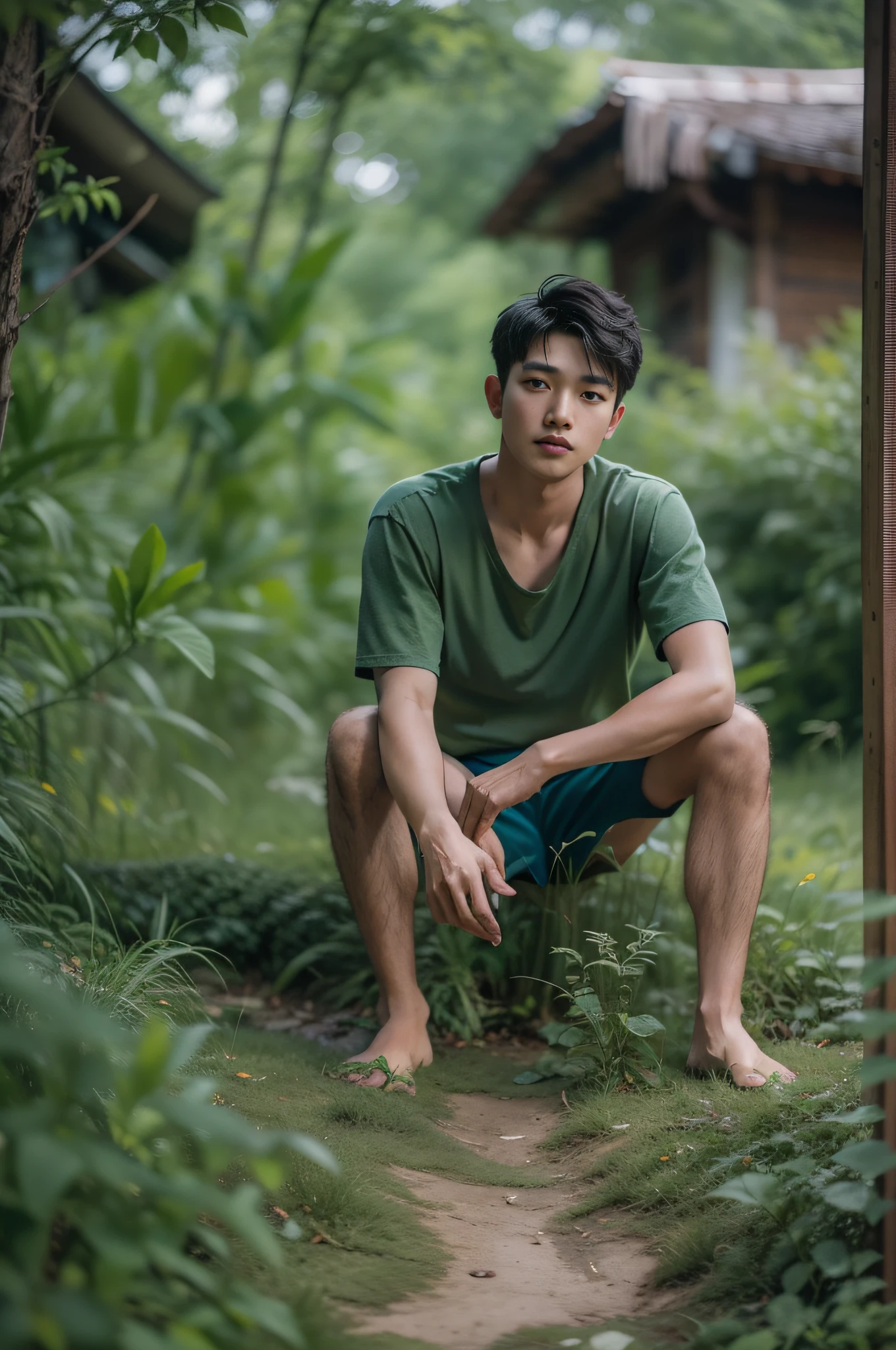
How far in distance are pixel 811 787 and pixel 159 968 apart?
2.97 meters

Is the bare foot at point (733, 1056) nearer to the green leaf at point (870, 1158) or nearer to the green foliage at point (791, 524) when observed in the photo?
the green leaf at point (870, 1158)

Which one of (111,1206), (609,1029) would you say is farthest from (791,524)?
(111,1206)

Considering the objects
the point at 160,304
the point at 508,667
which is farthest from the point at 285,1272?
the point at 160,304

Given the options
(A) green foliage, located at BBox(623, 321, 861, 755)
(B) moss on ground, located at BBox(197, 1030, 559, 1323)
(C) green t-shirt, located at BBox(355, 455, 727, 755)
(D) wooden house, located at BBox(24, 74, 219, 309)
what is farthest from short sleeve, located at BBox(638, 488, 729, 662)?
(D) wooden house, located at BBox(24, 74, 219, 309)

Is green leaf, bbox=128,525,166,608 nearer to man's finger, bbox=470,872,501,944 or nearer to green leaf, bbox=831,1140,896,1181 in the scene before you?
man's finger, bbox=470,872,501,944

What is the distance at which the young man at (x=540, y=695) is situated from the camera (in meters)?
2.10

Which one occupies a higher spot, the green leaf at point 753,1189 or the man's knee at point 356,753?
the man's knee at point 356,753

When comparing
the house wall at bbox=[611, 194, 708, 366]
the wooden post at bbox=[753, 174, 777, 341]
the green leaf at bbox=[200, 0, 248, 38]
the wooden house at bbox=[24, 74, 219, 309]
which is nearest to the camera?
the green leaf at bbox=[200, 0, 248, 38]

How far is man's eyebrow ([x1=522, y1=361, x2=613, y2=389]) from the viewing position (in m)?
2.21

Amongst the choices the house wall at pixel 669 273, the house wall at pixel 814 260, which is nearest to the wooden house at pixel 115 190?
the house wall at pixel 669 273

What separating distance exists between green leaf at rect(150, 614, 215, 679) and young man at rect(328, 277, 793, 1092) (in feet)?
1.02

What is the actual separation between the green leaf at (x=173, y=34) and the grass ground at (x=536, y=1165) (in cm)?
169

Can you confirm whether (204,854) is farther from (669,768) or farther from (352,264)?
(352,264)

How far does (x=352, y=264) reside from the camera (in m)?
19.7
